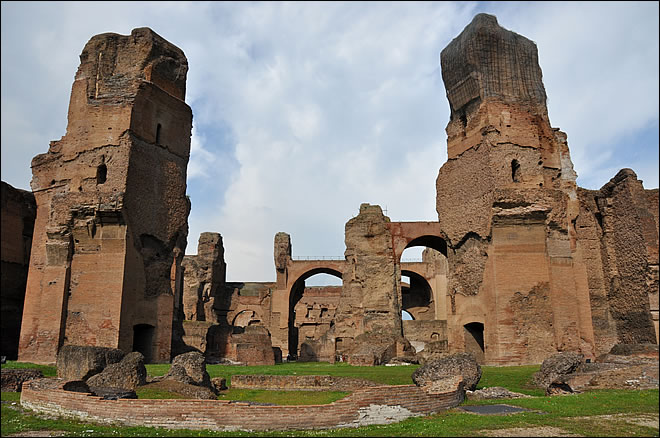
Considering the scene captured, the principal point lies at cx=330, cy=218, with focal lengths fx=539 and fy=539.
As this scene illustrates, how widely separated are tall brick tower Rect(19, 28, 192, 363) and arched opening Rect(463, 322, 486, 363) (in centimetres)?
917

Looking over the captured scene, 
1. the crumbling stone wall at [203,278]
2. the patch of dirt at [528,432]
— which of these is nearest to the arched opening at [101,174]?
the patch of dirt at [528,432]

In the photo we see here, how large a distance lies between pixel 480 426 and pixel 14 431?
5187mm

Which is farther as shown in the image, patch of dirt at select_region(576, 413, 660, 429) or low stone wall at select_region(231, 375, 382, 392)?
low stone wall at select_region(231, 375, 382, 392)

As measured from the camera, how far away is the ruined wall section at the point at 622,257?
13320mm

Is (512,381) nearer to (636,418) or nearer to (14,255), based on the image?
(636,418)

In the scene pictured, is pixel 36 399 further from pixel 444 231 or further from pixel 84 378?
pixel 444 231

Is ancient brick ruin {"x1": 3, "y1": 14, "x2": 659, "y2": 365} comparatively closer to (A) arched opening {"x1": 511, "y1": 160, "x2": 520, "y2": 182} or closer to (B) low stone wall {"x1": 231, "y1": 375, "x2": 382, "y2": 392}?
(A) arched opening {"x1": 511, "y1": 160, "x2": 520, "y2": 182}

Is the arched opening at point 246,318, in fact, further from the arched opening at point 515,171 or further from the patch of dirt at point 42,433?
the patch of dirt at point 42,433

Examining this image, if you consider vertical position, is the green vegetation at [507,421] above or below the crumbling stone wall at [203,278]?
below

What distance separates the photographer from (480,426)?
232 inches

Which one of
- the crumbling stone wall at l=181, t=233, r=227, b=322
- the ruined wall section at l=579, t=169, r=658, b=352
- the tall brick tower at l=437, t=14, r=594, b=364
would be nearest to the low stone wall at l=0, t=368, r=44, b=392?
the tall brick tower at l=437, t=14, r=594, b=364

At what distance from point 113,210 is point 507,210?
1127cm

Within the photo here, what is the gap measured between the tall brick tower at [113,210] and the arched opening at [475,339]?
30.1 ft

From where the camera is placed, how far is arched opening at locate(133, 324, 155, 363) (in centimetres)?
1631
